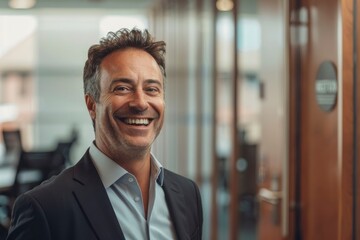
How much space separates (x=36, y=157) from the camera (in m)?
4.46

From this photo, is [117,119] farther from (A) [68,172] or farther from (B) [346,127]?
(B) [346,127]

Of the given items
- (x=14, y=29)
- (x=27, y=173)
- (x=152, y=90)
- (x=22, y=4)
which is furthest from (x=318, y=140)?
(x=14, y=29)

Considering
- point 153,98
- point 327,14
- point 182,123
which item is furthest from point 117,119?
point 182,123

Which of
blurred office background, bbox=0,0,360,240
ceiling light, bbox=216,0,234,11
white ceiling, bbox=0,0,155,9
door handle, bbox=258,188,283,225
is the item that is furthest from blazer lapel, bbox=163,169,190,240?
white ceiling, bbox=0,0,155,9

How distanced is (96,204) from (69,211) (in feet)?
0.21

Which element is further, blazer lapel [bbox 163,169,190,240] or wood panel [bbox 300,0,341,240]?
wood panel [bbox 300,0,341,240]

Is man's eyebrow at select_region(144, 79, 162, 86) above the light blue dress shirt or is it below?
above

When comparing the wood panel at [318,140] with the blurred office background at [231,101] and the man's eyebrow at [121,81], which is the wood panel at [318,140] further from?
the man's eyebrow at [121,81]

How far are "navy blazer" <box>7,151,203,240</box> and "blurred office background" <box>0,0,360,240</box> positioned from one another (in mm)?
629

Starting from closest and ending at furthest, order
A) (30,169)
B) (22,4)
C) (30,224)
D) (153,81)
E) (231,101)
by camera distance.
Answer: (30,224) → (153,81) → (231,101) → (30,169) → (22,4)

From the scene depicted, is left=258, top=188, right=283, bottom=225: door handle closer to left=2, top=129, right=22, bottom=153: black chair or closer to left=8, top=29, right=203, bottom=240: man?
left=8, top=29, right=203, bottom=240: man

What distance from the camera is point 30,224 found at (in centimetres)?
118

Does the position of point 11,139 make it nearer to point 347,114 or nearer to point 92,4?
point 92,4

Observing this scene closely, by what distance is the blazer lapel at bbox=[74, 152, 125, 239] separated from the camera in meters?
1.24
